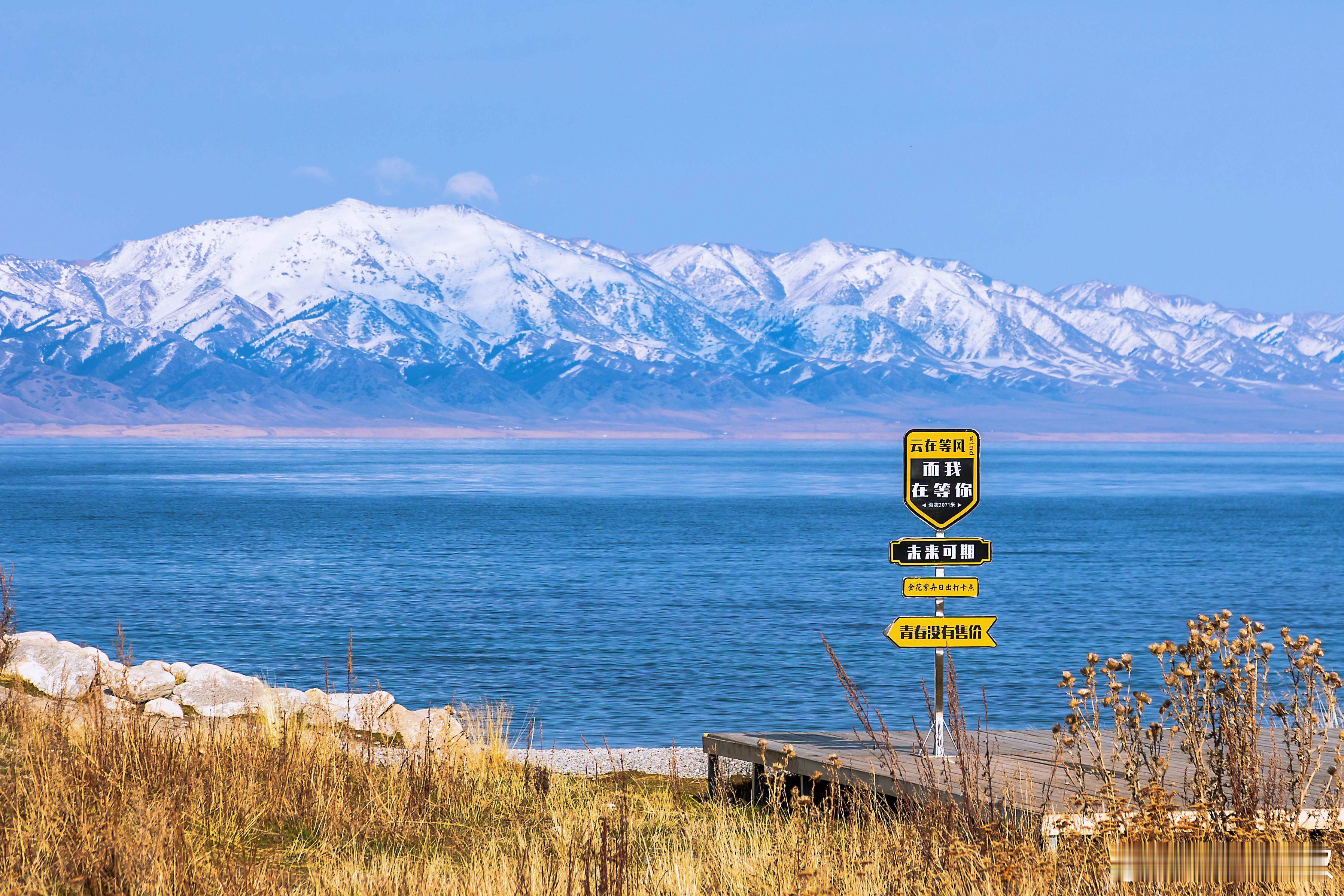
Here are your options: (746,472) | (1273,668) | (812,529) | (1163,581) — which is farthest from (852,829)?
(746,472)

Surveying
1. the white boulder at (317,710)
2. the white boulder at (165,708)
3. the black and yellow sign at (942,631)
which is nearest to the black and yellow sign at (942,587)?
the black and yellow sign at (942,631)

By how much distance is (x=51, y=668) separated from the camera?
46.4ft

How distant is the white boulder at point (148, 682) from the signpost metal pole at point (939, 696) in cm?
667

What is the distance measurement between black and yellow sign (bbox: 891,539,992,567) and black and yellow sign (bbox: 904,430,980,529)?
296 mm

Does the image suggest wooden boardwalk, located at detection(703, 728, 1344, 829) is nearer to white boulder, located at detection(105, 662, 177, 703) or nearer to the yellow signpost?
the yellow signpost

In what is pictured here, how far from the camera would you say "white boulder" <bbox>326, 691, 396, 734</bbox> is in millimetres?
11414

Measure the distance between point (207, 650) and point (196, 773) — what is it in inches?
764

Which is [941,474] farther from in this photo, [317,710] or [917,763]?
[317,710]

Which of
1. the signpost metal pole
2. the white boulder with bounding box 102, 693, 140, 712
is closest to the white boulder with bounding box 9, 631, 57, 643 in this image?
the white boulder with bounding box 102, 693, 140, 712

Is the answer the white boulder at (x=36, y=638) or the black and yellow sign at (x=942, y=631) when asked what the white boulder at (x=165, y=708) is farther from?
the black and yellow sign at (x=942, y=631)

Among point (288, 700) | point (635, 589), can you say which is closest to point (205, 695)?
point (288, 700)

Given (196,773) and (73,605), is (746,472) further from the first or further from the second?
(196,773)

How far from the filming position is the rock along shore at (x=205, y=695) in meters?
11.6

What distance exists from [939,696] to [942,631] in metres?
1.28
